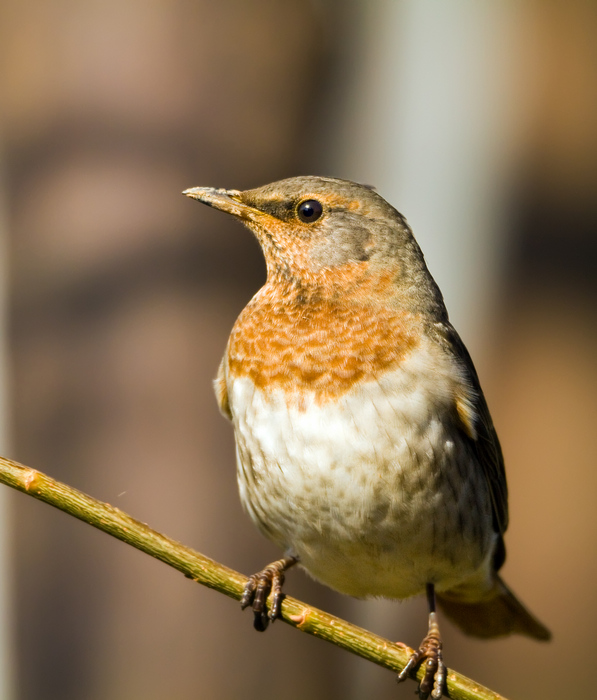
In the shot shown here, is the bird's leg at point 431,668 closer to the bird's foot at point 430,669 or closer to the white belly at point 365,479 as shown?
the bird's foot at point 430,669

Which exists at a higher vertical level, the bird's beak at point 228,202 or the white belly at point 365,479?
the bird's beak at point 228,202

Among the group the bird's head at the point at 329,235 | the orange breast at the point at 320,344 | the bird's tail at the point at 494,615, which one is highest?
the bird's head at the point at 329,235

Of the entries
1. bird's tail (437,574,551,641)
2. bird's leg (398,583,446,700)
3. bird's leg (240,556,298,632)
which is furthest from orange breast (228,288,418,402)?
bird's tail (437,574,551,641)

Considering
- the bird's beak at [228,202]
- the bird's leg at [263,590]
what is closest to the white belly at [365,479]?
the bird's leg at [263,590]

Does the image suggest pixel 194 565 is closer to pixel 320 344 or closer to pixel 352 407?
pixel 352 407

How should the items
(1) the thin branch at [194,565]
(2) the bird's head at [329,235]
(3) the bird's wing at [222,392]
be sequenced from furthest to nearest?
(3) the bird's wing at [222,392]
(2) the bird's head at [329,235]
(1) the thin branch at [194,565]

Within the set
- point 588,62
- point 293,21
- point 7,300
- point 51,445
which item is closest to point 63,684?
point 51,445

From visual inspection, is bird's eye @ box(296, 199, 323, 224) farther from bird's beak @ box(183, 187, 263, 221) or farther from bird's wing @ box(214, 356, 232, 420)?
bird's wing @ box(214, 356, 232, 420)
